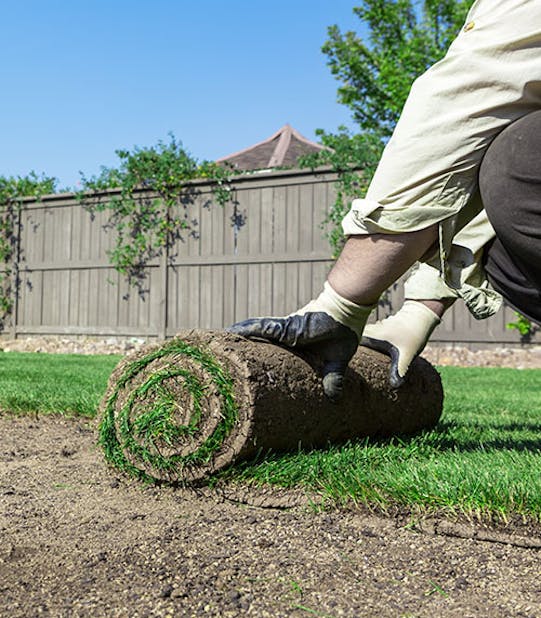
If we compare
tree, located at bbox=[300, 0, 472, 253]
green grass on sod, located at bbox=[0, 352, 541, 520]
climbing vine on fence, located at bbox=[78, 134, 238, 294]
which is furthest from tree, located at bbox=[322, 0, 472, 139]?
green grass on sod, located at bbox=[0, 352, 541, 520]

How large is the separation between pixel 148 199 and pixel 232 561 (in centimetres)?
913

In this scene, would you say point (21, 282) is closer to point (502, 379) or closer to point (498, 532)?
point (502, 379)

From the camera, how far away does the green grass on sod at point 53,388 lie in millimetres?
3600

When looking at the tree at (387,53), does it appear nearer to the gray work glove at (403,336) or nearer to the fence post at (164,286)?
the fence post at (164,286)

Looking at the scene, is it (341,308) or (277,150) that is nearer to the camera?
(341,308)

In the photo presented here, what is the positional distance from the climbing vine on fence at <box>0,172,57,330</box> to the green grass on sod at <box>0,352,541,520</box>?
764 centimetres

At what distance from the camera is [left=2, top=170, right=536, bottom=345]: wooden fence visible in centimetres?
903

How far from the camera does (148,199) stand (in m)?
10.2

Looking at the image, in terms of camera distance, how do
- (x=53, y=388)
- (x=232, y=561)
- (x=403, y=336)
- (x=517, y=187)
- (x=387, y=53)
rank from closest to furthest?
(x=232, y=561) → (x=517, y=187) → (x=403, y=336) → (x=53, y=388) → (x=387, y=53)

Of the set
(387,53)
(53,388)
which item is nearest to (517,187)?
(53,388)

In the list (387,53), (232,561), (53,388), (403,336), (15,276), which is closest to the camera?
(232,561)

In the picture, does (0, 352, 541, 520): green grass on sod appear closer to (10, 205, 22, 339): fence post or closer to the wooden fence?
the wooden fence

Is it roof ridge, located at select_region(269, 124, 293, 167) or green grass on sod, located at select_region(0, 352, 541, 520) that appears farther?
roof ridge, located at select_region(269, 124, 293, 167)

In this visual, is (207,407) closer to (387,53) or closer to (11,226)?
(11,226)
